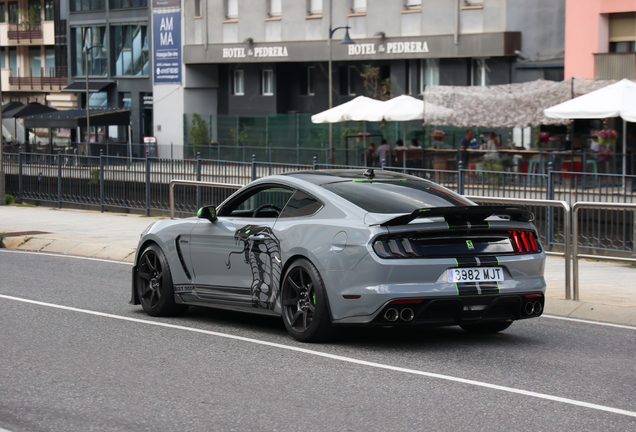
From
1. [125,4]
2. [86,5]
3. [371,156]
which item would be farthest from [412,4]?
[86,5]

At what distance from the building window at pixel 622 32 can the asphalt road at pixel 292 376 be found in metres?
24.5

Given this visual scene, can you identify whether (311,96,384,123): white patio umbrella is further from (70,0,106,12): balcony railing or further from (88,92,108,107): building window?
(70,0,106,12): balcony railing

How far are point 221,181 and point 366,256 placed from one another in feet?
50.2

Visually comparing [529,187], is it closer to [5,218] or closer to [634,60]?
[5,218]

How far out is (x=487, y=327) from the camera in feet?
28.0

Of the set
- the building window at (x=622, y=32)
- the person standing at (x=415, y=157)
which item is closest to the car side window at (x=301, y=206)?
the person standing at (x=415, y=157)

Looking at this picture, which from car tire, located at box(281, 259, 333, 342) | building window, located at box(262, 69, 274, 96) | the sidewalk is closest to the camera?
car tire, located at box(281, 259, 333, 342)

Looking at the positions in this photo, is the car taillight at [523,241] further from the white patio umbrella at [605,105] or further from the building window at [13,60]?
the building window at [13,60]

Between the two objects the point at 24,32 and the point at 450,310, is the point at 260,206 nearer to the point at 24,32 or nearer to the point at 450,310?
the point at 450,310

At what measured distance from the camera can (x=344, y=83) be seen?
43.1 metres

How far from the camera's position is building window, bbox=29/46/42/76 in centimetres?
6578

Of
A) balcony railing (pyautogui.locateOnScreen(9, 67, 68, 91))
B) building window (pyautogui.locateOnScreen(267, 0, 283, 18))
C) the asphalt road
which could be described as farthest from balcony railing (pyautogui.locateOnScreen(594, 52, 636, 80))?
balcony railing (pyautogui.locateOnScreen(9, 67, 68, 91))

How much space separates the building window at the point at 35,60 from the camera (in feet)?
216

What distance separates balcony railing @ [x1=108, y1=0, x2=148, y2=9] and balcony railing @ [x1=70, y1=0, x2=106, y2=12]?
716 millimetres
